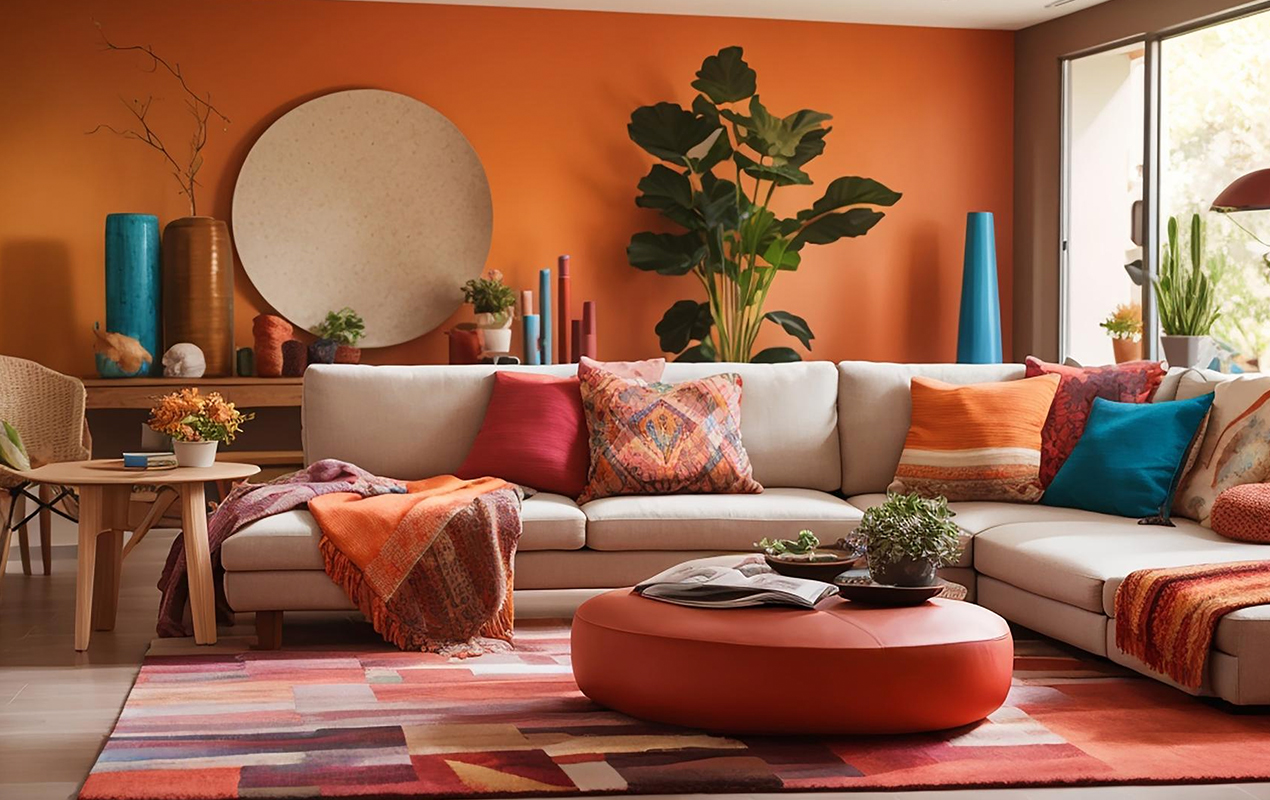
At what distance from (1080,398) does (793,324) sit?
7.38 feet

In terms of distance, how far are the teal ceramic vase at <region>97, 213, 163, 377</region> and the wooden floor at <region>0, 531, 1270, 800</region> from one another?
3.81 ft

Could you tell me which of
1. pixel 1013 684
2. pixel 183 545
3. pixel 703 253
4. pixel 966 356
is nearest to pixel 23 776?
pixel 183 545

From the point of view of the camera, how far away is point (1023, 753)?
116 inches

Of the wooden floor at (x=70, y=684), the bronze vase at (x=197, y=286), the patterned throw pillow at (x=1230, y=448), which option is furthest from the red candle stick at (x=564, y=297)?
the patterned throw pillow at (x=1230, y=448)

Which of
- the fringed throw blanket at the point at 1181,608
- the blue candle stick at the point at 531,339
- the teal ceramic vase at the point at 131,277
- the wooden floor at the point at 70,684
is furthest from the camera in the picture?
the blue candle stick at the point at 531,339

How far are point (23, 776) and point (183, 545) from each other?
1.31 meters

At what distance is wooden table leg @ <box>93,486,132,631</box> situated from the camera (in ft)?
14.1

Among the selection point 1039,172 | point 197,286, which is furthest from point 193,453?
point 1039,172

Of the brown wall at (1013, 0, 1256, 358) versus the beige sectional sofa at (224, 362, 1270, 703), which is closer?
the beige sectional sofa at (224, 362, 1270, 703)

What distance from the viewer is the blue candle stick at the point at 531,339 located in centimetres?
629

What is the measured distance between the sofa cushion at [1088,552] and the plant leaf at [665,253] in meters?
2.71

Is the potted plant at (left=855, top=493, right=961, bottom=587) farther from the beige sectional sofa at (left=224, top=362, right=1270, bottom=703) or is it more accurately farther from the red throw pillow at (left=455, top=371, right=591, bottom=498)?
the red throw pillow at (left=455, top=371, right=591, bottom=498)

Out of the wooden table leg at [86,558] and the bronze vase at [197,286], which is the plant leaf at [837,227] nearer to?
the bronze vase at [197,286]

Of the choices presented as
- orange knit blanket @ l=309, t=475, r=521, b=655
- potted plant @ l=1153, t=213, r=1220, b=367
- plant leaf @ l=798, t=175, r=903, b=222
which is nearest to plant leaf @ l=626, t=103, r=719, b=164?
plant leaf @ l=798, t=175, r=903, b=222
